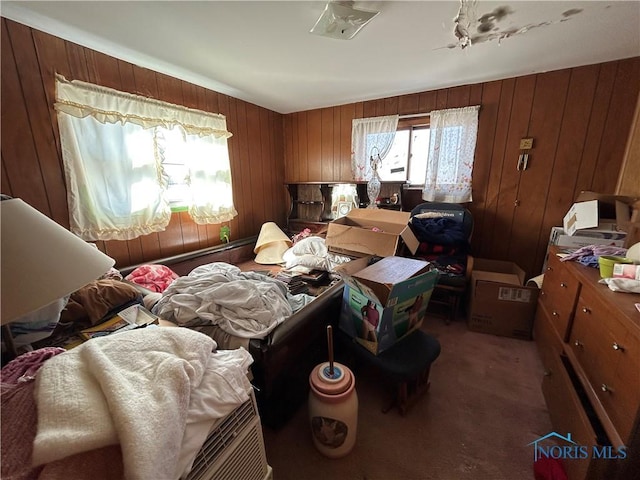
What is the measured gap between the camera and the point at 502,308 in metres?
2.16

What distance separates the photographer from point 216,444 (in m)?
0.76

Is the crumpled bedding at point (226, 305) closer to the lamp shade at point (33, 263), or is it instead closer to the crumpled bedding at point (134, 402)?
the crumpled bedding at point (134, 402)

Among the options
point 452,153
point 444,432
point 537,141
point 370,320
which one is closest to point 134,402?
point 370,320

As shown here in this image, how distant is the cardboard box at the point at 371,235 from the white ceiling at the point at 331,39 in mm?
1322

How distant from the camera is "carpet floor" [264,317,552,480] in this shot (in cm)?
121

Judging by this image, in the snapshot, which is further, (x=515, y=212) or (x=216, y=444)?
(x=515, y=212)

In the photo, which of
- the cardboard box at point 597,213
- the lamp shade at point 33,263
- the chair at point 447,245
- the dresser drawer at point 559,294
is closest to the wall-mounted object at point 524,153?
the cardboard box at point 597,213

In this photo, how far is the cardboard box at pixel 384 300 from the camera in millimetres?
1334

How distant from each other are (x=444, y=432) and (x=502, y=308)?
1245 mm

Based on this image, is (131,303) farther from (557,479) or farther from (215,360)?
(557,479)

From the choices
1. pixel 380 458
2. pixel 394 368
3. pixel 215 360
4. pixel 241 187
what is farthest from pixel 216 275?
pixel 241 187

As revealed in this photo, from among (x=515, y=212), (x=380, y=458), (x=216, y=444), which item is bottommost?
(x=380, y=458)

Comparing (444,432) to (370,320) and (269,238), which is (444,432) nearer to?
(370,320)

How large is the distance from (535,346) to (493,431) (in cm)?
104
